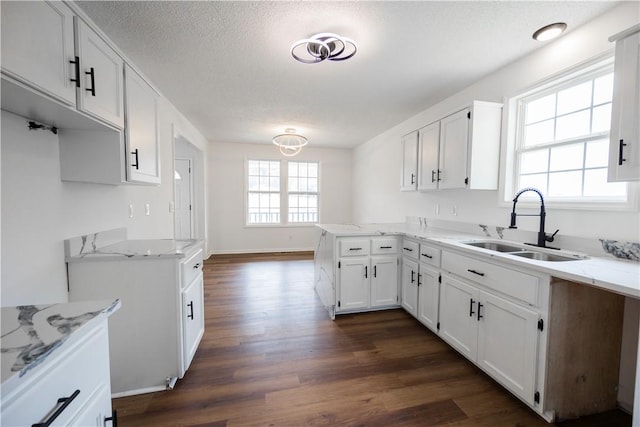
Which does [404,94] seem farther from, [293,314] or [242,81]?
[293,314]

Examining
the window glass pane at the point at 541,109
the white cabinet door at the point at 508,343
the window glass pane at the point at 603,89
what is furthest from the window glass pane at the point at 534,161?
the white cabinet door at the point at 508,343

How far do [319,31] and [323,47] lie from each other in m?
0.10

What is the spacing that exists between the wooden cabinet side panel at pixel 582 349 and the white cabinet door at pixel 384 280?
1.51 meters

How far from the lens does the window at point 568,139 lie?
1.82 m

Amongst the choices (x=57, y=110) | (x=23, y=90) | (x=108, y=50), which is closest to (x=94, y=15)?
(x=108, y=50)

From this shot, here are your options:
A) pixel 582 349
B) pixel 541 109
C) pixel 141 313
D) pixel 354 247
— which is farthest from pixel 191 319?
pixel 541 109

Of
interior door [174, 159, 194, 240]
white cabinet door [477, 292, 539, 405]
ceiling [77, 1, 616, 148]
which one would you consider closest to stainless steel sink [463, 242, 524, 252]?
white cabinet door [477, 292, 539, 405]

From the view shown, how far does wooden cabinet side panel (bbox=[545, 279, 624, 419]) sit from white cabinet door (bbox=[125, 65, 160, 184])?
2729 millimetres

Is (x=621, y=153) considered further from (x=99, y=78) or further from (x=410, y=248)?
(x=99, y=78)

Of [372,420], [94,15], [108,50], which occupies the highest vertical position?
[94,15]

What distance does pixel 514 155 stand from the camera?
244 centimetres

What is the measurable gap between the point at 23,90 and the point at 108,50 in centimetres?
73

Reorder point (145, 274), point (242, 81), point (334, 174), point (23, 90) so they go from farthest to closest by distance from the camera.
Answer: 1. point (334, 174)
2. point (242, 81)
3. point (145, 274)
4. point (23, 90)

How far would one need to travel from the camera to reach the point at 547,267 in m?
1.41
